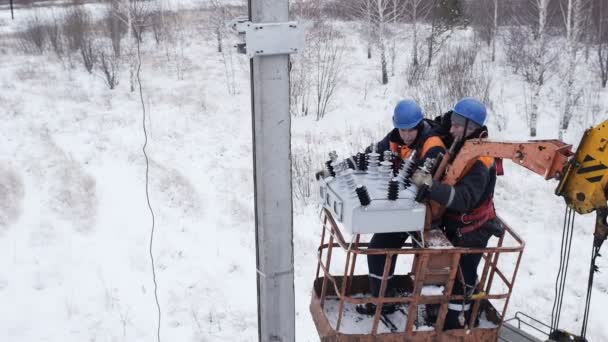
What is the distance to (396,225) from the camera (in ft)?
13.5

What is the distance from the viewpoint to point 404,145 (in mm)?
5121

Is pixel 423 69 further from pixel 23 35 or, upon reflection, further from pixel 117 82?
pixel 23 35

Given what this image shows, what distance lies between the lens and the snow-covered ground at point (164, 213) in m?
8.30

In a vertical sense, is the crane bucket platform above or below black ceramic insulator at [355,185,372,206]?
below

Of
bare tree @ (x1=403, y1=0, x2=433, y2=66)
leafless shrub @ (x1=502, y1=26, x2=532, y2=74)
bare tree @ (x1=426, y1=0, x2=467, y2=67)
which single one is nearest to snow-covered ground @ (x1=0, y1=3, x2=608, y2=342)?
leafless shrub @ (x1=502, y1=26, x2=532, y2=74)

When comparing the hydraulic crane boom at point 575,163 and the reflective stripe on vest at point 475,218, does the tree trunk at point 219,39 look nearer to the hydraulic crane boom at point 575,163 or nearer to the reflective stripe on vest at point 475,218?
the reflective stripe on vest at point 475,218

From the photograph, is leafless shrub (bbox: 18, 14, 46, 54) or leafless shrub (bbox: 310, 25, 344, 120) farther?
leafless shrub (bbox: 18, 14, 46, 54)

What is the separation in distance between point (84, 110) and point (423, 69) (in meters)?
12.5

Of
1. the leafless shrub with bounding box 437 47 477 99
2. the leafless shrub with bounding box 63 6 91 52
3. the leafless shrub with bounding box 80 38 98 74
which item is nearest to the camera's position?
the leafless shrub with bounding box 437 47 477 99

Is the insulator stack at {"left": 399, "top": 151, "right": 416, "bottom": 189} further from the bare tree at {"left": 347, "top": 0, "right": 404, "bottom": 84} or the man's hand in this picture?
the bare tree at {"left": 347, "top": 0, "right": 404, "bottom": 84}

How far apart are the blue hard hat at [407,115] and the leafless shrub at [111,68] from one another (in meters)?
17.3

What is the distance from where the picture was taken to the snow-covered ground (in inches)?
327

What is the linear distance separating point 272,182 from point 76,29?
23.7 metres

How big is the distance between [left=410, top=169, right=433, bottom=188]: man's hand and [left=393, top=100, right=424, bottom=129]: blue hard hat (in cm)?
72
